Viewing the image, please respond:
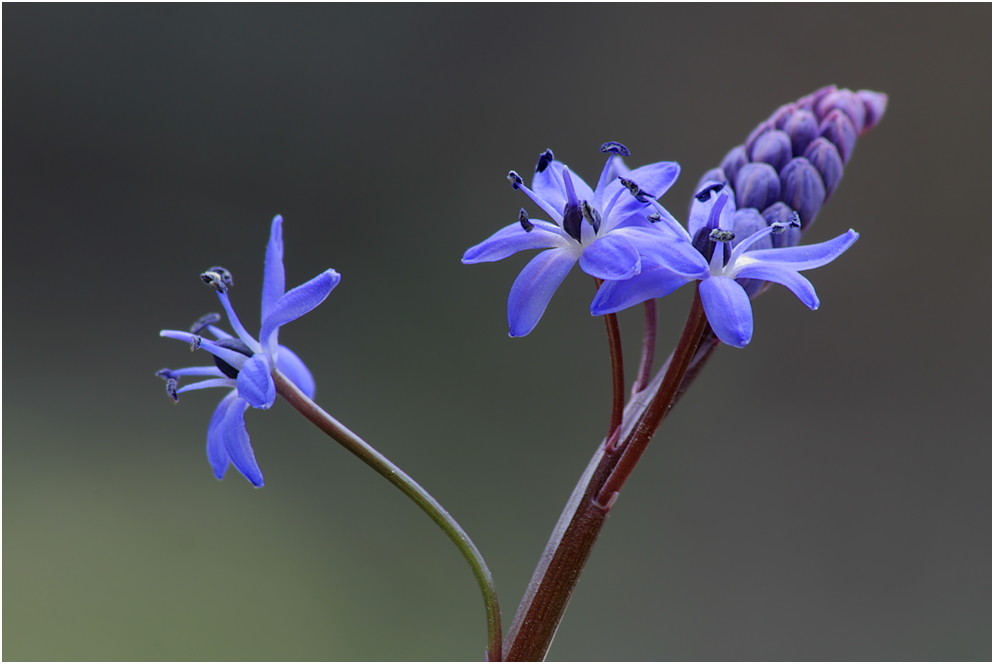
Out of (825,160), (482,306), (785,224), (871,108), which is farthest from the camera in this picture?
(482,306)

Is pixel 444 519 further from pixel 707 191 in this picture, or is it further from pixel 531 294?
pixel 707 191

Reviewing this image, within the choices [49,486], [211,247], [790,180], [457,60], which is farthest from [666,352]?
[790,180]

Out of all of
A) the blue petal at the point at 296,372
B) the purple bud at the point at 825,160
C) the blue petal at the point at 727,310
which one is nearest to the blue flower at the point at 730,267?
the blue petal at the point at 727,310

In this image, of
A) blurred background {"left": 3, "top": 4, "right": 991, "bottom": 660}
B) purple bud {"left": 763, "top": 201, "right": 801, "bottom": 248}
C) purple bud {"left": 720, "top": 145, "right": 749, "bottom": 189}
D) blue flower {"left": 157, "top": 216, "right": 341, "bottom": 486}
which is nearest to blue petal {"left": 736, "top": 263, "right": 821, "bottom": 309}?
purple bud {"left": 763, "top": 201, "right": 801, "bottom": 248}

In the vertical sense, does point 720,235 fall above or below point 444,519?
above

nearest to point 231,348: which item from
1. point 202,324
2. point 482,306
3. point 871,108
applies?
point 202,324

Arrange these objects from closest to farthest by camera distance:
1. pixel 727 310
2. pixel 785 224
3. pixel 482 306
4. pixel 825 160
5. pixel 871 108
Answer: pixel 727 310 < pixel 785 224 < pixel 825 160 < pixel 871 108 < pixel 482 306

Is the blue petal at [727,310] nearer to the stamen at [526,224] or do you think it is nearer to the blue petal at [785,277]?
the blue petal at [785,277]
